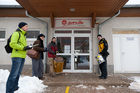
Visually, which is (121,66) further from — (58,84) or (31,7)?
(31,7)

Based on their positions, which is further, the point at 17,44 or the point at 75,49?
the point at 75,49

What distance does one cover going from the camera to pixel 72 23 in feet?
21.6

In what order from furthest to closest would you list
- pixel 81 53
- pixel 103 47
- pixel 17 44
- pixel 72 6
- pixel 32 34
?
pixel 32 34
pixel 81 53
pixel 72 6
pixel 103 47
pixel 17 44

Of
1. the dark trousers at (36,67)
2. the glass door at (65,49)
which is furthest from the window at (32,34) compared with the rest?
the dark trousers at (36,67)

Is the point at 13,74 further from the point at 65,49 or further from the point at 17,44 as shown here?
the point at 65,49

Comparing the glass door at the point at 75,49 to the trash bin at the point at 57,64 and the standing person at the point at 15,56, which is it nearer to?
the trash bin at the point at 57,64

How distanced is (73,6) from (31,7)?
2110 mm

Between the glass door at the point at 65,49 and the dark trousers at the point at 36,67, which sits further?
the glass door at the point at 65,49

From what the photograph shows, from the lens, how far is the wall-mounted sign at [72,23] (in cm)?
657

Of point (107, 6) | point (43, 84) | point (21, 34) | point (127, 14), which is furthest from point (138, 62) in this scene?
point (21, 34)

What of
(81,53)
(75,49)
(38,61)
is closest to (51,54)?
(38,61)

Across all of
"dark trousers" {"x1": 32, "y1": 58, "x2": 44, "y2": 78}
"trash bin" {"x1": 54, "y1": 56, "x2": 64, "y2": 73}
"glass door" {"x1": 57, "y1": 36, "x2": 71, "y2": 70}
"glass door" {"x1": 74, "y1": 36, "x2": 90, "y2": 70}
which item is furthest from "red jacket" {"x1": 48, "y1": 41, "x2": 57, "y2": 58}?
"glass door" {"x1": 74, "y1": 36, "x2": 90, "y2": 70}

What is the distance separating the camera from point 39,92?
3299 mm

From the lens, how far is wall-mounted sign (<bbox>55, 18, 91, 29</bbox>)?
657 centimetres
